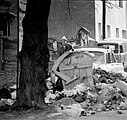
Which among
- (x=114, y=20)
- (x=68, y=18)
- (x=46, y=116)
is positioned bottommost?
(x=46, y=116)

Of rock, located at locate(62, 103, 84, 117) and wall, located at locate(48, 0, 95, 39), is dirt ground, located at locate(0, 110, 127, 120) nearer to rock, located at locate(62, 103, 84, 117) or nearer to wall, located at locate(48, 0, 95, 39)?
rock, located at locate(62, 103, 84, 117)

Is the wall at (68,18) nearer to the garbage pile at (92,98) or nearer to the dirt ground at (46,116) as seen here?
the garbage pile at (92,98)

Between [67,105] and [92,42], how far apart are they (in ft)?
51.4

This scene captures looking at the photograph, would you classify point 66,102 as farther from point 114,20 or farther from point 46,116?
point 114,20

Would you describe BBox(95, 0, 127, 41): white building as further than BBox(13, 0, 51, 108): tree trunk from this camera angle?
Yes

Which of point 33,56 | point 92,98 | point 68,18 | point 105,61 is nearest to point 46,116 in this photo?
point 33,56

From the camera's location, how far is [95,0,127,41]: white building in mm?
33319

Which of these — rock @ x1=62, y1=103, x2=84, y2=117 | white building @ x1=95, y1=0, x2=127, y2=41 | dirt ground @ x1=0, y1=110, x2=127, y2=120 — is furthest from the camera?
white building @ x1=95, y1=0, x2=127, y2=41

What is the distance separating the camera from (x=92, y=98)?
1320cm

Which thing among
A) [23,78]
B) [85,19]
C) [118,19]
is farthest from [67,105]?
[118,19]

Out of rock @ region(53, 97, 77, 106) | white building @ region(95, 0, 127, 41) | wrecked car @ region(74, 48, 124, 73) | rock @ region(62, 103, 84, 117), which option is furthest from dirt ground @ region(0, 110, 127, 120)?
white building @ region(95, 0, 127, 41)

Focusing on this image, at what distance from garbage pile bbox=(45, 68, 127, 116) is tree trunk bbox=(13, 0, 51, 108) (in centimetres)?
92

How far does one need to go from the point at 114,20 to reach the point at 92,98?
83.5 feet

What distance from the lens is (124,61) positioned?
23.8m
